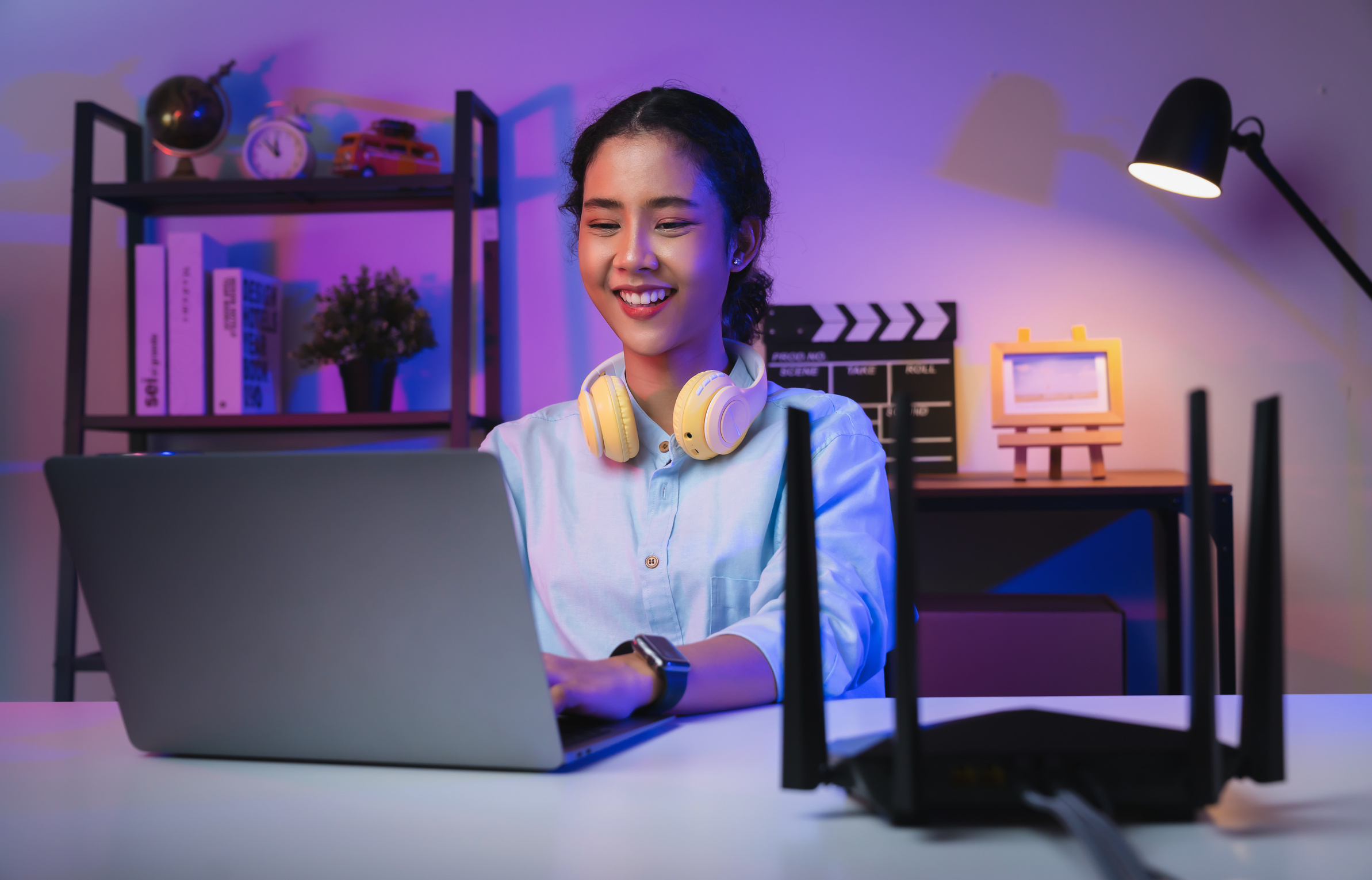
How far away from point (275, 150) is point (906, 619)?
2330 mm

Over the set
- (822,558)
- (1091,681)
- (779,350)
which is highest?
(779,350)

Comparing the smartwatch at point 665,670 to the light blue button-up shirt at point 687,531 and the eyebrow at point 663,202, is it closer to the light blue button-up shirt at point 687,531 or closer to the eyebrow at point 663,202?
the light blue button-up shirt at point 687,531

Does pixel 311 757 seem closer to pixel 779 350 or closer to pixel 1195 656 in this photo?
pixel 1195 656

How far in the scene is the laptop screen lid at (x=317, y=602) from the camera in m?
0.51

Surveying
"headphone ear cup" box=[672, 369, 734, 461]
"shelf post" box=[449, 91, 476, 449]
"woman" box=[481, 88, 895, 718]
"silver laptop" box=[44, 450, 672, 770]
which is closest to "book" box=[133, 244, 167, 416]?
"shelf post" box=[449, 91, 476, 449]

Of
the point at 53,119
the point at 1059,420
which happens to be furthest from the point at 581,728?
the point at 53,119

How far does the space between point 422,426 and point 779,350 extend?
917 mm

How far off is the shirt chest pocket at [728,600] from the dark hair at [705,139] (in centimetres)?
41

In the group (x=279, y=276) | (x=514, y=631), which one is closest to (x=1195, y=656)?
(x=514, y=631)

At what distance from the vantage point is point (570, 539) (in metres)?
1.21

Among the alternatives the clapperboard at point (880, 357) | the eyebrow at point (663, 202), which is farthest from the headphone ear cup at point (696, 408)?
the clapperboard at point (880, 357)

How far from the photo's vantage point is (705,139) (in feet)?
4.06

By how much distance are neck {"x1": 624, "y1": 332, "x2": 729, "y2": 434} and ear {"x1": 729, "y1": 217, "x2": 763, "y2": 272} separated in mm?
131

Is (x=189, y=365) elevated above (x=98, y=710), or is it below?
above
